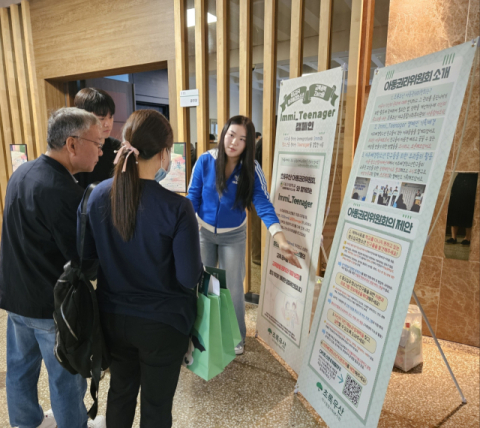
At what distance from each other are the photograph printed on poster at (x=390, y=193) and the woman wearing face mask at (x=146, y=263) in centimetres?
86

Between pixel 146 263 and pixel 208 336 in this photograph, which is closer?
pixel 146 263

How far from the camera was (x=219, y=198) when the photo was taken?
222 cm

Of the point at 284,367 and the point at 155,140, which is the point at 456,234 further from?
the point at 155,140

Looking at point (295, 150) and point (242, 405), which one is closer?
point (242, 405)

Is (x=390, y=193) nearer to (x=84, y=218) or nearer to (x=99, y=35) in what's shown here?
(x=84, y=218)

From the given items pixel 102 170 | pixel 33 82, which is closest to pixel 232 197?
pixel 102 170

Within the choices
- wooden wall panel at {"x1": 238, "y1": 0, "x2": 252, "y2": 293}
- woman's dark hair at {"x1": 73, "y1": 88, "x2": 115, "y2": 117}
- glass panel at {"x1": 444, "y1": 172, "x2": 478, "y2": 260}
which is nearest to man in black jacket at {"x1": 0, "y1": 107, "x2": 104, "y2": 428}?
woman's dark hair at {"x1": 73, "y1": 88, "x2": 115, "y2": 117}

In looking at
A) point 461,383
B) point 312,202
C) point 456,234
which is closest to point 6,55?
point 312,202

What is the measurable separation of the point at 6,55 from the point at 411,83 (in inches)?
193

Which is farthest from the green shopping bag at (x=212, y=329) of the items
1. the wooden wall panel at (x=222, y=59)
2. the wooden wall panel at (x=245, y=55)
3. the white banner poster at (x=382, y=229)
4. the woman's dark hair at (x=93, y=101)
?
the wooden wall panel at (x=222, y=59)

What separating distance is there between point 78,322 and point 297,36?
8.20 feet

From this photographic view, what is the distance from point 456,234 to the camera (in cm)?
247

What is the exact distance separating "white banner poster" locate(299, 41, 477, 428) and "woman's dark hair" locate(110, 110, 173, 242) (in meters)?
0.97

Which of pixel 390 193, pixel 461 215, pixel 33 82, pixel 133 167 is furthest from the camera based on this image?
pixel 33 82
